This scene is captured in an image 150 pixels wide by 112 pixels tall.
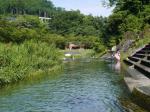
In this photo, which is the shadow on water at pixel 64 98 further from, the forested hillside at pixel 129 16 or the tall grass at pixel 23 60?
the forested hillside at pixel 129 16

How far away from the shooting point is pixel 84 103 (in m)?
12.9

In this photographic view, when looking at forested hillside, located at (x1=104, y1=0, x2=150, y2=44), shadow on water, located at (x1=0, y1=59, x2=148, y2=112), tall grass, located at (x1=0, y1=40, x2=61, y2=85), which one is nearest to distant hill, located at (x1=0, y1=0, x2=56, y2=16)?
forested hillside, located at (x1=104, y1=0, x2=150, y2=44)

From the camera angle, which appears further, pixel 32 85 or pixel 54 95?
pixel 32 85

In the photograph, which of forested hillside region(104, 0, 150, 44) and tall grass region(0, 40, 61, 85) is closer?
tall grass region(0, 40, 61, 85)

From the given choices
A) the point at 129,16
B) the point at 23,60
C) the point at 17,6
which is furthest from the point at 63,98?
the point at 17,6

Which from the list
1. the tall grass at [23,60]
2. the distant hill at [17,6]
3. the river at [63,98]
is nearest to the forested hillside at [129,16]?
the tall grass at [23,60]

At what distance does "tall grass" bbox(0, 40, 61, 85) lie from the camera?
20391 mm

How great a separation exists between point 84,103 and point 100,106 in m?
0.80

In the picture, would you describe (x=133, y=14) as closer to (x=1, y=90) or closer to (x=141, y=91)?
(x=1, y=90)

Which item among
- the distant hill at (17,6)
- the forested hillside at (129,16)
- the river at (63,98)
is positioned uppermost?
the distant hill at (17,6)

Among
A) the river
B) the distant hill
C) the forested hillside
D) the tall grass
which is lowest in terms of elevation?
the river

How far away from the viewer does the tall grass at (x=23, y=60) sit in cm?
2039

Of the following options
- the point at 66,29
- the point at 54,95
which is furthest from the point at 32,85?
the point at 66,29

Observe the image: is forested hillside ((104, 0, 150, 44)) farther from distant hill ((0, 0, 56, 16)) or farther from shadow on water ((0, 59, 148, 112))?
distant hill ((0, 0, 56, 16))
